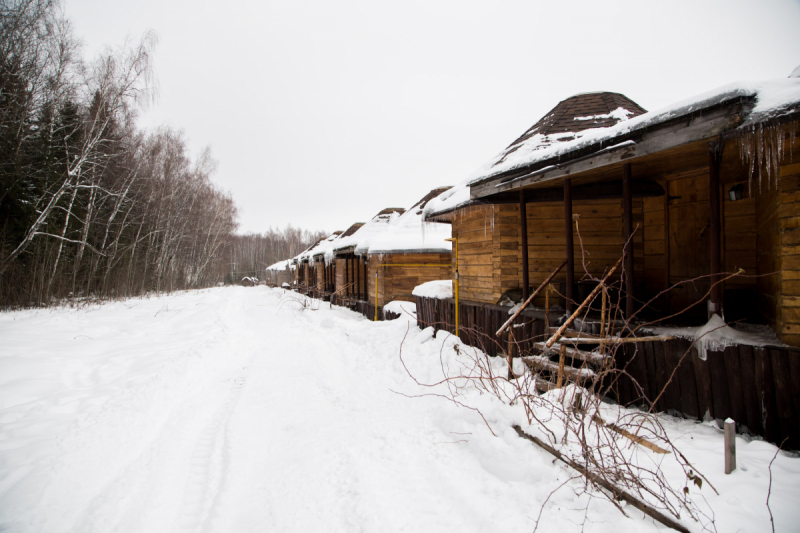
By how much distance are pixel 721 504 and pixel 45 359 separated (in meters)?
9.18

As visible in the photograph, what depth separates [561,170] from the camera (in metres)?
5.12

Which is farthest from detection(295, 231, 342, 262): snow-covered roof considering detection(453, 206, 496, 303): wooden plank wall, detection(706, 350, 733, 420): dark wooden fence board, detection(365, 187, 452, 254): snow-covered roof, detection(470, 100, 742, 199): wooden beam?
detection(706, 350, 733, 420): dark wooden fence board

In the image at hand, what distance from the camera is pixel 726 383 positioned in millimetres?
3600

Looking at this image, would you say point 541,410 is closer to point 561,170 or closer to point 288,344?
point 561,170

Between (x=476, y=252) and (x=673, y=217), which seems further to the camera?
(x=476, y=252)

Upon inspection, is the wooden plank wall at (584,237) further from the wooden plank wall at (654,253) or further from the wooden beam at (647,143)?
the wooden beam at (647,143)

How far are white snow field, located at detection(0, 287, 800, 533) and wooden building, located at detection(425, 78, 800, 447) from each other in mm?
1134

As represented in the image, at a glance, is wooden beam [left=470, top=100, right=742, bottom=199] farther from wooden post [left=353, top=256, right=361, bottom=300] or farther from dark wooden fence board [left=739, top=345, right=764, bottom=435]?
wooden post [left=353, top=256, right=361, bottom=300]

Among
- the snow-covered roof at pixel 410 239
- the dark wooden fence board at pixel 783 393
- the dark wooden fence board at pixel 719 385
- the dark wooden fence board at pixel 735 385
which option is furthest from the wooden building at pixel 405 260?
the dark wooden fence board at pixel 783 393

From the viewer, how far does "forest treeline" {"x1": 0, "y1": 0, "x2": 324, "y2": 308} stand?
36.0 feet

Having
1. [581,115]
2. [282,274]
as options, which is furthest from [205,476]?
[282,274]

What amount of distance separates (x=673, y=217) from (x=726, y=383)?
395 cm

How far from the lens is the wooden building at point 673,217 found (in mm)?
3318

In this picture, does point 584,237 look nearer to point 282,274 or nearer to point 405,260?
point 405,260
